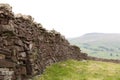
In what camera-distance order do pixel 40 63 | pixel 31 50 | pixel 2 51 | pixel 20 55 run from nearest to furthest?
pixel 2 51 → pixel 20 55 → pixel 31 50 → pixel 40 63

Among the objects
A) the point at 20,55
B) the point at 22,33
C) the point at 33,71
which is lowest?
the point at 33,71

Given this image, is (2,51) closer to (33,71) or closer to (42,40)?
(33,71)

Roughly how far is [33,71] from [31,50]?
1.49 m

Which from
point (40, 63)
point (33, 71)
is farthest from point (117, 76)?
point (33, 71)

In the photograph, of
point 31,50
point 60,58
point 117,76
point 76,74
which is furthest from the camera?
point 60,58

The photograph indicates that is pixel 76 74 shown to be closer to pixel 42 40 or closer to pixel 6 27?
pixel 42 40

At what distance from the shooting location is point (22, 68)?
18.0 m

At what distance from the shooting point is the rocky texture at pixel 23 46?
15.4 metres

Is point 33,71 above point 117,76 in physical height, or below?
above

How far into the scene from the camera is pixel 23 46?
18141 mm

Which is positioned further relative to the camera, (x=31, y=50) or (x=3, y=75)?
(x=31, y=50)

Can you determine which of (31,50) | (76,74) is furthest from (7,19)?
(76,74)

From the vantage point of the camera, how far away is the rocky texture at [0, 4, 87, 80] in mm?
15368

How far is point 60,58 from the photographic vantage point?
2886 centimetres
